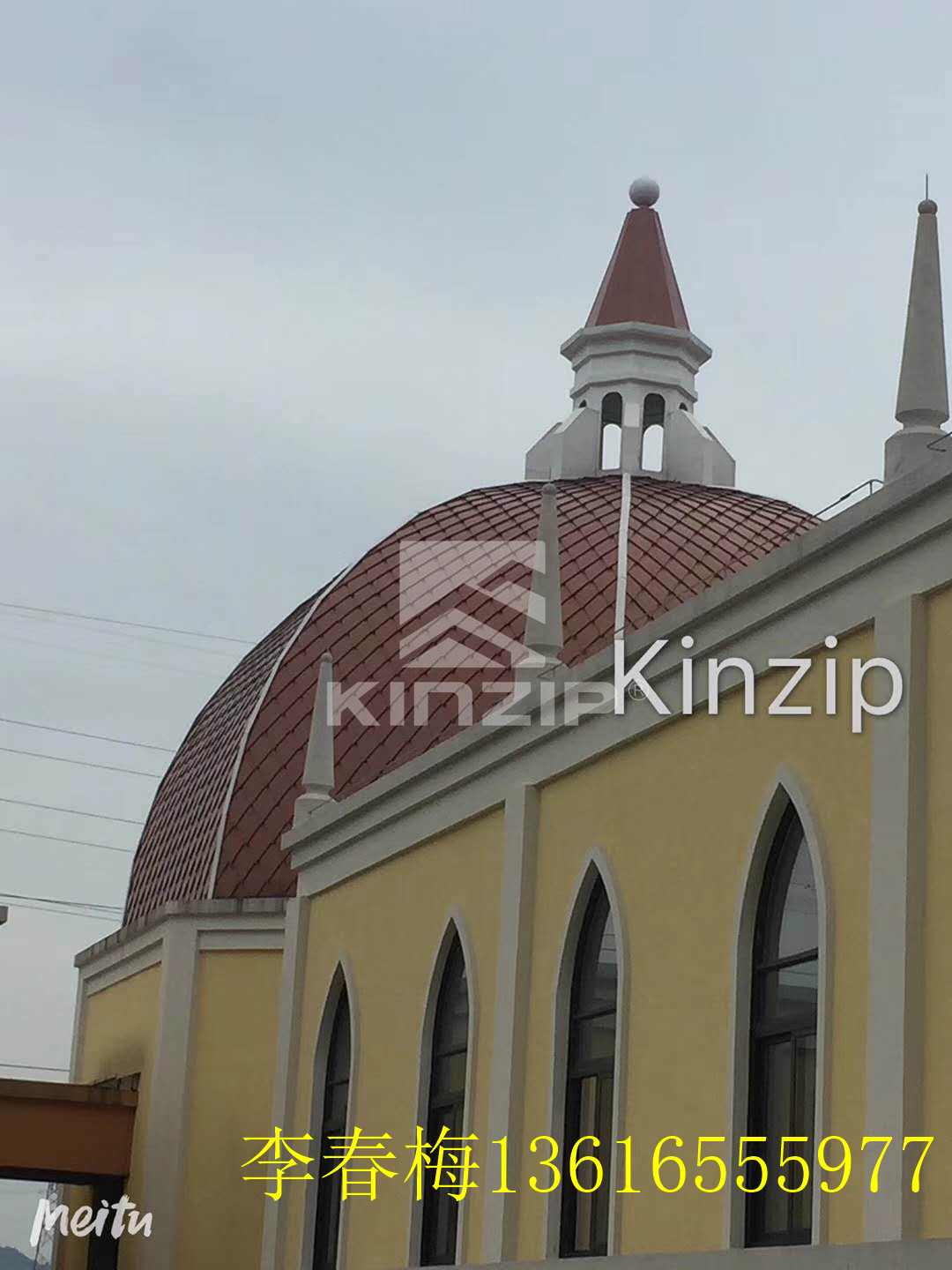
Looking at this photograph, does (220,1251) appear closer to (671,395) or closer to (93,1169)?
(93,1169)

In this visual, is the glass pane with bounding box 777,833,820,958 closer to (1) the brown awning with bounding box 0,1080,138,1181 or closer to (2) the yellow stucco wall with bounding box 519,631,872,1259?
(2) the yellow stucco wall with bounding box 519,631,872,1259

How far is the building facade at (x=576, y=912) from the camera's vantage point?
9789 mm

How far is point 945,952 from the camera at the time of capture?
30.7ft

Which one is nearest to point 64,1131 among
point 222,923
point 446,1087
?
point 222,923

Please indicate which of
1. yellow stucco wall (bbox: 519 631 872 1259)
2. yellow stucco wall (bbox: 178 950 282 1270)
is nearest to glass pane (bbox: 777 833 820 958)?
yellow stucco wall (bbox: 519 631 872 1259)

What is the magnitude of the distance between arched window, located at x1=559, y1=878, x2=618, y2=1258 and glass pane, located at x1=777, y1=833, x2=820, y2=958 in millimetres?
1856

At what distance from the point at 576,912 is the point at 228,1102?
788 cm

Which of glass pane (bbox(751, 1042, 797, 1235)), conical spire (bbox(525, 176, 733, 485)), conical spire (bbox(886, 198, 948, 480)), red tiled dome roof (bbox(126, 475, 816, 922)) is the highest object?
conical spire (bbox(525, 176, 733, 485))

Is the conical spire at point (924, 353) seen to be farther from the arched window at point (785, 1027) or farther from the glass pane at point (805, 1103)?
Answer: the glass pane at point (805, 1103)

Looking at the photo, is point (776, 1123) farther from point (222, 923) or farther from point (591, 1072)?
point (222, 923)

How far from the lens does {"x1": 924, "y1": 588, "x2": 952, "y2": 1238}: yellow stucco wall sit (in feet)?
30.1

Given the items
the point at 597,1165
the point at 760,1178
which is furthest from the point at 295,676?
the point at 760,1178

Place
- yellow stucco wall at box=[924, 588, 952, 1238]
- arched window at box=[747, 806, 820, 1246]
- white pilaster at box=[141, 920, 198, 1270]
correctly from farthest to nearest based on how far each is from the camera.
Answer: white pilaster at box=[141, 920, 198, 1270] → arched window at box=[747, 806, 820, 1246] → yellow stucco wall at box=[924, 588, 952, 1238]

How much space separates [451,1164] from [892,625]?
5.93m
